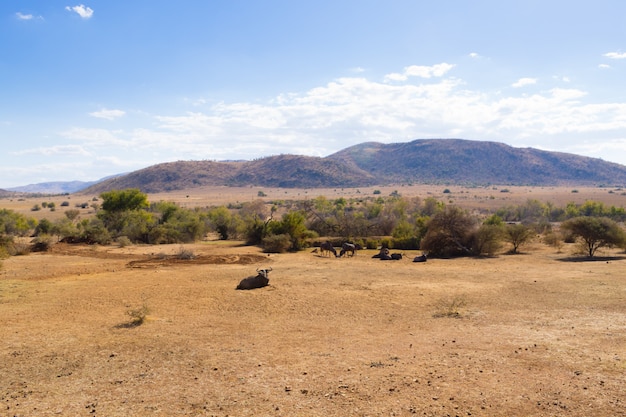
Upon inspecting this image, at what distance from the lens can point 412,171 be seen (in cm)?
15938

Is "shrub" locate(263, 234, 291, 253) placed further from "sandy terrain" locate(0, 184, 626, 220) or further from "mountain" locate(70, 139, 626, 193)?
"mountain" locate(70, 139, 626, 193)

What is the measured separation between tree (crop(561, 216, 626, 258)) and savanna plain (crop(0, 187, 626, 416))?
5704mm

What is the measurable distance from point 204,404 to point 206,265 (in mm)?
17776

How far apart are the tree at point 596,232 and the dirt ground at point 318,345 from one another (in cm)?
638

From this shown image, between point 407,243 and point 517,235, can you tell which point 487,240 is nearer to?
point 517,235

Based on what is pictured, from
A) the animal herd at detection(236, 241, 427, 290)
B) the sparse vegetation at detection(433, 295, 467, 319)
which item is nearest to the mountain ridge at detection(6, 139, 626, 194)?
the animal herd at detection(236, 241, 427, 290)

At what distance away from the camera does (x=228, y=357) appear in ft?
33.0

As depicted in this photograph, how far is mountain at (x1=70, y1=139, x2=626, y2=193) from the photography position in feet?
448

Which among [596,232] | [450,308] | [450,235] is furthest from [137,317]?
[596,232]

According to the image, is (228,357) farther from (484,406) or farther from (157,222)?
(157,222)

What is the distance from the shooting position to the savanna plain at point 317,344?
7.75 metres

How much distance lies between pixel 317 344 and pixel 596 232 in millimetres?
22939

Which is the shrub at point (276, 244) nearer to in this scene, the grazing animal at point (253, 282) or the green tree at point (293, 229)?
the green tree at point (293, 229)

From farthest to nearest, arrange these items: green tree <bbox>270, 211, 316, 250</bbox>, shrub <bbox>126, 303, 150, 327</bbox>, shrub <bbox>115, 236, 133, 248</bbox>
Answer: shrub <bbox>115, 236, 133, 248</bbox> → green tree <bbox>270, 211, 316, 250</bbox> → shrub <bbox>126, 303, 150, 327</bbox>
